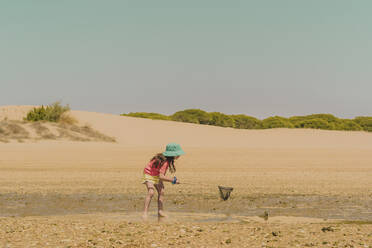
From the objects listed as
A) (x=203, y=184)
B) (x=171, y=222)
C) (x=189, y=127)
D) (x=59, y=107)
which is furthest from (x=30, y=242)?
(x=189, y=127)

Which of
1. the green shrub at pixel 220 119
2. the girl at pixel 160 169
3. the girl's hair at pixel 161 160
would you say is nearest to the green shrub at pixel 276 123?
the green shrub at pixel 220 119

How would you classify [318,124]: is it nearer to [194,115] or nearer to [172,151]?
[194,115]

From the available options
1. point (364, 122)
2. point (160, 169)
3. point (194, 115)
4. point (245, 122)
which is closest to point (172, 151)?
point (160, 169)

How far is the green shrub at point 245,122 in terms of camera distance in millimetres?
101863

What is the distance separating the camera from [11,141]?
37.5m

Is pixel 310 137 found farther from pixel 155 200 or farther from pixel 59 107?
pixel 155 200

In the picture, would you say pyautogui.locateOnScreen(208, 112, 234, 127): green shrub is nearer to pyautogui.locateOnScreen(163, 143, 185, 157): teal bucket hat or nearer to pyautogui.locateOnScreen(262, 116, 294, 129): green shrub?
pyautogui.locateOnScreen(262, 116, 294, 129): green shrub

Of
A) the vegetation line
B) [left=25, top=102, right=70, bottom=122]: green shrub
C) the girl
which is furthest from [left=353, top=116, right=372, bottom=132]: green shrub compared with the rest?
the girl

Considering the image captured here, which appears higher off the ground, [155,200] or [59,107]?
[59,107]

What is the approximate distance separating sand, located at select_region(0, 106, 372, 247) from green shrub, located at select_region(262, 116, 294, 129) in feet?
226

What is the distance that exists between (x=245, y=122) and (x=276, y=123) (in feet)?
24.9

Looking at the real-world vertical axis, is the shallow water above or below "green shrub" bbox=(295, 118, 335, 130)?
below

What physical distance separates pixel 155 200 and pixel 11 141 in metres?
26.5

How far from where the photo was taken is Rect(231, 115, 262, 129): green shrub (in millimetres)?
101863
